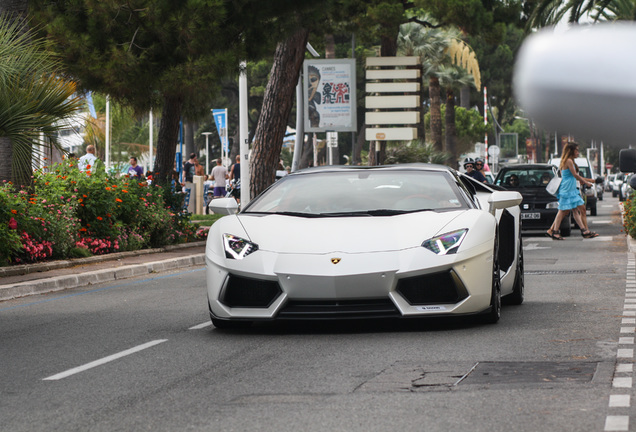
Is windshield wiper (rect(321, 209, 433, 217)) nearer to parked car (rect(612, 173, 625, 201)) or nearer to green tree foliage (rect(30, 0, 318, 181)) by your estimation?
green tree foliage (rect(30, 0, 318, 181))

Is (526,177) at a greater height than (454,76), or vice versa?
(454,76)

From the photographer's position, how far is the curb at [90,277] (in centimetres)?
1260

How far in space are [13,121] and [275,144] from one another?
11843mm

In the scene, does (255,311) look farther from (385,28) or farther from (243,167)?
(385,28)

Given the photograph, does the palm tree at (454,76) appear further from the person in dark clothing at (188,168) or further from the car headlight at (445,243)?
the car headlight at (445,243)

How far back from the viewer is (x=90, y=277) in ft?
46.8

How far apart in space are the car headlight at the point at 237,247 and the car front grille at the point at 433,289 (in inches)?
45.4

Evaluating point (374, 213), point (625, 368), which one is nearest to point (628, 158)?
point (625, 368)

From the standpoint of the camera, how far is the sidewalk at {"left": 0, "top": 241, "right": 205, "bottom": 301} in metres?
13.0

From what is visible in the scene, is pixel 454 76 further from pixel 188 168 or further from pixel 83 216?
pixel 83 216

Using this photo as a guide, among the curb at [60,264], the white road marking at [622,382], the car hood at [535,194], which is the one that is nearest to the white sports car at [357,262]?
the white road marking at [622,382]

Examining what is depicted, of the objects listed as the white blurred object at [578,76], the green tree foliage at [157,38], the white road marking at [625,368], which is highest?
the green tree foliage at [157,38]

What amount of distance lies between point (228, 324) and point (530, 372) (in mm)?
3014

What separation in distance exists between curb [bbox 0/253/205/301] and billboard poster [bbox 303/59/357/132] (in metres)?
15.9
